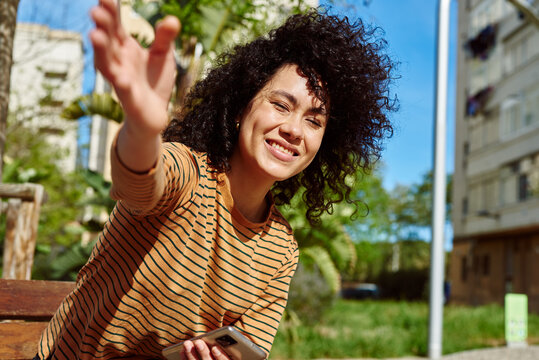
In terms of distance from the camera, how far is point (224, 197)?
1921 mm

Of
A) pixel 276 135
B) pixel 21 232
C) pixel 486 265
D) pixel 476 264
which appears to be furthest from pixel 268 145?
pixel 476 264

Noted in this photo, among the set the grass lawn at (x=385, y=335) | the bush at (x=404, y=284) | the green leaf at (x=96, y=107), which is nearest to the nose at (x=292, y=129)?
the green leaf at (x=96, y=107)

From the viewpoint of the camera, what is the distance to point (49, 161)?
1769cm

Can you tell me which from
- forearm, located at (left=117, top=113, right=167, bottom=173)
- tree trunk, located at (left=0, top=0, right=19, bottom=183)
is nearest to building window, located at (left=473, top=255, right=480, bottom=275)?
tree trunk, located at (left=0, top=0, right=19, bottom=183)

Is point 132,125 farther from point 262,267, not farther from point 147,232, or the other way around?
point 262,267

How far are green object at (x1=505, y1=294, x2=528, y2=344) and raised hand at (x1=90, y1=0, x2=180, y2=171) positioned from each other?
30.3 feet

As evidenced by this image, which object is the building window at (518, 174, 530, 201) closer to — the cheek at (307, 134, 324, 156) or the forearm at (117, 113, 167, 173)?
the cheek at (307, 134, 324, 156)

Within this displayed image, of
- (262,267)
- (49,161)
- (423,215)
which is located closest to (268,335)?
(262,267)

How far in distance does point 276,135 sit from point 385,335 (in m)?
8.90

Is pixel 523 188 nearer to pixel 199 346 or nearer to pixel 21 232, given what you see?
pixel 21 232

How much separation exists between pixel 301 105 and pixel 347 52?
0.34 meters

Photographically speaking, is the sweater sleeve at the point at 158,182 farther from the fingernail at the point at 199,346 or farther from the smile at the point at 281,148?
the fingernail at the point at 199,346

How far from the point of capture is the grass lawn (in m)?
8.96

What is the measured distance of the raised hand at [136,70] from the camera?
117 centimetres
